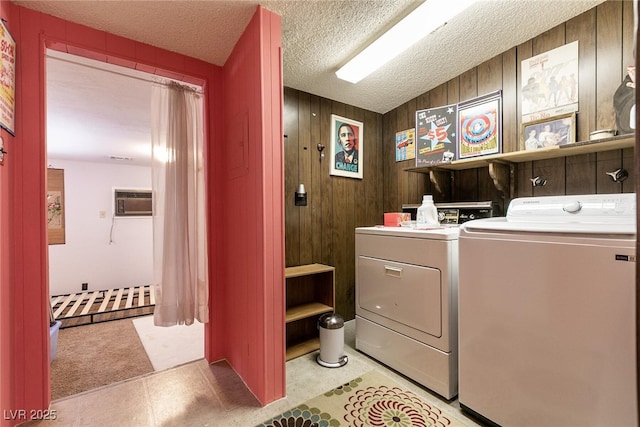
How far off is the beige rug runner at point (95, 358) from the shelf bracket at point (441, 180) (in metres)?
2.54

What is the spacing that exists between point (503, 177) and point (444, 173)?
1.54 feet

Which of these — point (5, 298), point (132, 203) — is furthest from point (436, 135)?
point (132, 203)

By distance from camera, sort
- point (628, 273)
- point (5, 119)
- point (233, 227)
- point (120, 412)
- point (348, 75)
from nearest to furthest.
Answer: point (628, 273) < point (5, 119) < point (120, 412) < point (233, 227) < point (348, 75)

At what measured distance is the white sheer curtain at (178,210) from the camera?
6.60ft

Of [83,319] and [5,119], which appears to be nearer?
[5,119]

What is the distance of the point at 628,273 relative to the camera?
965 mm

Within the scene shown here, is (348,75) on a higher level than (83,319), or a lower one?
higher

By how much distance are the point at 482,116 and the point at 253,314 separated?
2076 mm

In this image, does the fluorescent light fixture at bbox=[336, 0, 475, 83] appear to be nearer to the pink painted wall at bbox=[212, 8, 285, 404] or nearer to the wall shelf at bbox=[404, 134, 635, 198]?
the pink painted wall at bbox=[212, 8, 285, 404]

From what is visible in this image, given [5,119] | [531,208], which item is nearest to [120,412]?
[5,119]

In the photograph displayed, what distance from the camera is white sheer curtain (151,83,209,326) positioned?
2012 millimetres

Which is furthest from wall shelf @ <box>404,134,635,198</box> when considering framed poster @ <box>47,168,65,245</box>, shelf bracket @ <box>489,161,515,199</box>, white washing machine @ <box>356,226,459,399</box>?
framed poster @ <box>47,168,65,245</box>

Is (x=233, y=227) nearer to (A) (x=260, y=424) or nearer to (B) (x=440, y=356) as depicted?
(A) (x=260, y=424)

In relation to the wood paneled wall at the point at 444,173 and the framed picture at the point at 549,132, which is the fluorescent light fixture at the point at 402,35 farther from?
the framed picture at the point at 549,132
